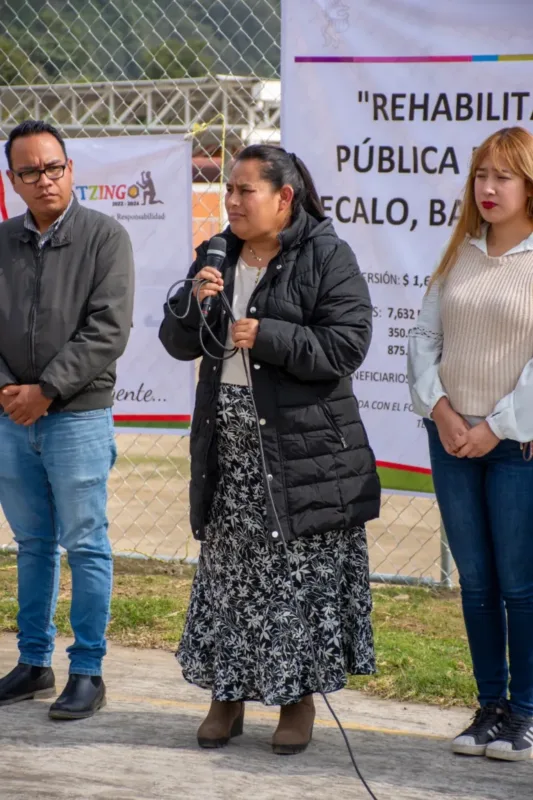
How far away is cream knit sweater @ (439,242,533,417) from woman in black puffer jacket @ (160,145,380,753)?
31 centimetres

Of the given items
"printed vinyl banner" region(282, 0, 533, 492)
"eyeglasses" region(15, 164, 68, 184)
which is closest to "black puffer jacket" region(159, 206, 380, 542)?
"eyeglasses" region(15, 164, 68, 184)

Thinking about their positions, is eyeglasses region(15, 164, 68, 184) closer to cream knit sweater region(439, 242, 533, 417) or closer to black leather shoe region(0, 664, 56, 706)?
cream knit sweater region(439, 242, 533, 417)

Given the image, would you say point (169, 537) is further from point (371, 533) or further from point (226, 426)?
point (226, 426)

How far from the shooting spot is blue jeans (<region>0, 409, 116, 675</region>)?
4312 millimetres

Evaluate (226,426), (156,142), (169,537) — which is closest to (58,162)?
(226,426)

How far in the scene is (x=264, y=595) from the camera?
3951mm

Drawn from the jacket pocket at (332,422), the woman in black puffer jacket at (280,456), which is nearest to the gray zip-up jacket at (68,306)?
the woman in black puffer jacket at (280,456)

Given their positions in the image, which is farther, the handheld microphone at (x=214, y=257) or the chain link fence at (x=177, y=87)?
the chain link fence at (x=177, y=87)

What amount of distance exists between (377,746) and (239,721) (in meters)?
0.50

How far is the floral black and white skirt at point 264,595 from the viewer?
3.91m

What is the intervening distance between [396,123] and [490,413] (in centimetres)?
203

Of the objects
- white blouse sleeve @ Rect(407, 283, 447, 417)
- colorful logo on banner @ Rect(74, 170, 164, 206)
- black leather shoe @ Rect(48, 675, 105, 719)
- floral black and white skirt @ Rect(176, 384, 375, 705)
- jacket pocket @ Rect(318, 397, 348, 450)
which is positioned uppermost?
colorful logo on banner @ Rect(74, 170, 164, 206)

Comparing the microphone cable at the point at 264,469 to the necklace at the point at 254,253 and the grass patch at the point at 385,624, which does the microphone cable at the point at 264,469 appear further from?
the grass patch at the point at 385,624

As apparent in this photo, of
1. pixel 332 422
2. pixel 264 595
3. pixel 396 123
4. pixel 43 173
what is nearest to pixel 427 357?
pixel 332 422
